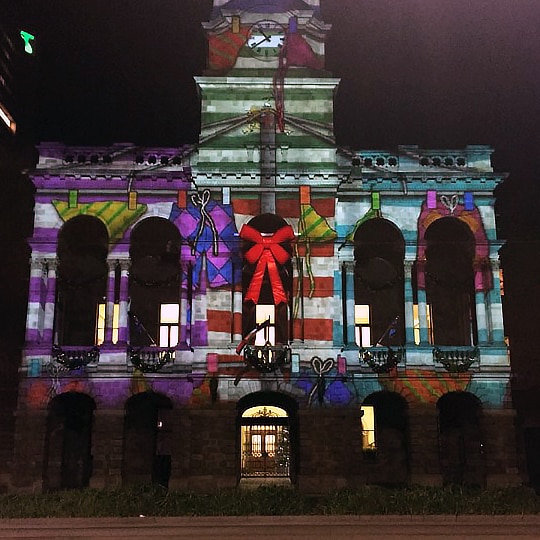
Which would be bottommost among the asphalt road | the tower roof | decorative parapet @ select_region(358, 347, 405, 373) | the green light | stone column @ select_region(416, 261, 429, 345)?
the asphalt road

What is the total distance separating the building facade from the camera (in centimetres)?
3219

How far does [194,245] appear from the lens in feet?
110

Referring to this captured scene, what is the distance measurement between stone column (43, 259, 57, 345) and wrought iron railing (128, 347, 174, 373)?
363 cm

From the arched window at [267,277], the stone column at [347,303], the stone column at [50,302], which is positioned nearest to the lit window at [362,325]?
the stone column at [347,303]

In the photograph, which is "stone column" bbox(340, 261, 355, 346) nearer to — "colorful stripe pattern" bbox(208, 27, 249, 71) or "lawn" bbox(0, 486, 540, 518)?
"lawn" bbox(0, 486, 540, 518)

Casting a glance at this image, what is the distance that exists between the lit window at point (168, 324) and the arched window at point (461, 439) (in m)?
13.0

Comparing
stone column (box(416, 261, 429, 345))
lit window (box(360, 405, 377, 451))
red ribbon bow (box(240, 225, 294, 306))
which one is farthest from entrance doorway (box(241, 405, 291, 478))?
stone column (box(416, 261, 429, 345))

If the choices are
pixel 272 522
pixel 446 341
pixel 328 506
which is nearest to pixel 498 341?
pixel 446 341

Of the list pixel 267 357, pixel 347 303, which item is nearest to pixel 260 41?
pixel 347 303

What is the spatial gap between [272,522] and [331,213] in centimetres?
1581

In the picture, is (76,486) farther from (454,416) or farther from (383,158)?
(383,158)

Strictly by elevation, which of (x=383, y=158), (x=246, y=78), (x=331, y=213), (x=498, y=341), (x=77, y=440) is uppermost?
(x=246, y=78)

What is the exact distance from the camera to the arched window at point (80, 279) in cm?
3444

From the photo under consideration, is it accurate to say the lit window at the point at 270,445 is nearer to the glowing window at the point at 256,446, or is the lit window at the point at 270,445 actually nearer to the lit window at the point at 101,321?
the glowing window at the point at 256,446
